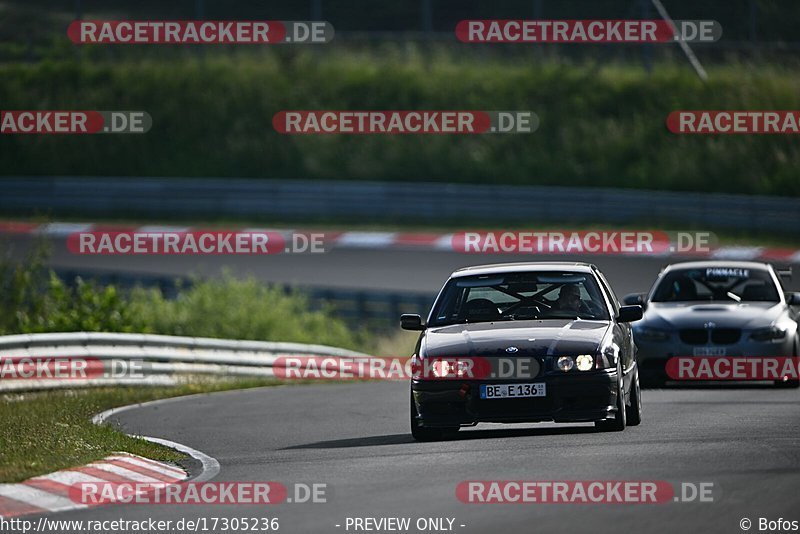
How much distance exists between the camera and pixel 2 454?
11.5m

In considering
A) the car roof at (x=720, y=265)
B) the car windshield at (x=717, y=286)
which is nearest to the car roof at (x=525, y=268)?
the car windshield at (x=717, y=286)

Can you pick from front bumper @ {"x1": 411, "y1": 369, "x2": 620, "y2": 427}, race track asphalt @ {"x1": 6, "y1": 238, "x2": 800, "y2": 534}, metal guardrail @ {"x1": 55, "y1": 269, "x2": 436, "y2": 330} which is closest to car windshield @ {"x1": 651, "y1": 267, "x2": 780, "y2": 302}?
race track asphalt @ {"x1": 6, "y1": 238, "x2": 800, "y2": 534}

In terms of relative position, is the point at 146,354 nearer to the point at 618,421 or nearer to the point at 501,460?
the point at 618,421

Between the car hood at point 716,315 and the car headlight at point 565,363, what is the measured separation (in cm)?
557

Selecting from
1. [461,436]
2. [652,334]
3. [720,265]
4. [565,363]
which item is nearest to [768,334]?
[652,334]

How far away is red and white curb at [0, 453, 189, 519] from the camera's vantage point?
30.7 feet

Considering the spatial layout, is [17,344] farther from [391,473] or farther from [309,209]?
[309,209]

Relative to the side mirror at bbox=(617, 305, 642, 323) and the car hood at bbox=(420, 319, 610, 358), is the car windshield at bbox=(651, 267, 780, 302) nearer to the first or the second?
the side mirror at bbox=(617, 305, 642, 323)

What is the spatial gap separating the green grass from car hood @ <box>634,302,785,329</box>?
6.10 metres

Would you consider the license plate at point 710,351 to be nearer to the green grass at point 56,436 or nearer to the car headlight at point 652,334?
the car headlight at point 652,334

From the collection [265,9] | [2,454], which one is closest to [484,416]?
[2,454]

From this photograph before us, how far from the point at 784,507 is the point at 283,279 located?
25.2m

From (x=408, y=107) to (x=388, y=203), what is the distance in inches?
320

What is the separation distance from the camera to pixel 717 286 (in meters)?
18.3
